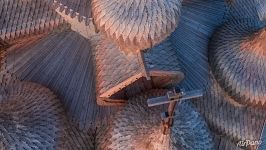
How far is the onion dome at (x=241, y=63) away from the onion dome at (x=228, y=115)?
182mm

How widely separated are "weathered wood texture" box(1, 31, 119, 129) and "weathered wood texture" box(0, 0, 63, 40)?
0.75 feet

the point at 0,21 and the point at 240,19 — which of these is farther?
the point at 240,19

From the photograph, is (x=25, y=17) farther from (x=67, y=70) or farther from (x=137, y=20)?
(x=137, y=20)

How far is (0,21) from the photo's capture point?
20.1 ft

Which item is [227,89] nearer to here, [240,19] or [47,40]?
[240,19]

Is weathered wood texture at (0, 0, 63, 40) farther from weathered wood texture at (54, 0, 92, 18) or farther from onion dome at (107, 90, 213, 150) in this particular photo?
onion dome at (107, 90, 213, 150)

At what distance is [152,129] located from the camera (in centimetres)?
487

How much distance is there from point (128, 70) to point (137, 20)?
799 millimetres

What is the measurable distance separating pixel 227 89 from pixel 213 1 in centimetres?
144

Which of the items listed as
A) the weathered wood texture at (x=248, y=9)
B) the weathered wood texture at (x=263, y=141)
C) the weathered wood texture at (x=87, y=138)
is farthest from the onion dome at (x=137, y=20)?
the weathered wood texture at (x=263, y=141)

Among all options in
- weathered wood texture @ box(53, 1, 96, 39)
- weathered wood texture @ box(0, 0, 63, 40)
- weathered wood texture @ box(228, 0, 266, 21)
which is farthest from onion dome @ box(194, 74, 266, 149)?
weathered wood texture @ box(0, 0, 63, 40)

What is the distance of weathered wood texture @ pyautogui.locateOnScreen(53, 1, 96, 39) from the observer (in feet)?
18.3

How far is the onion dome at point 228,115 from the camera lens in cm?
627

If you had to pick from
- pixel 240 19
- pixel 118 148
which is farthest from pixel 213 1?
pixel 118 148
